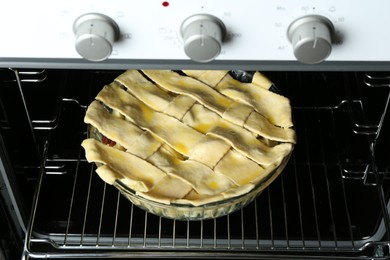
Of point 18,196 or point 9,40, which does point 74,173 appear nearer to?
point 18,196

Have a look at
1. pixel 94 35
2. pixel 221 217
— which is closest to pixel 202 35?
pixel 94 35

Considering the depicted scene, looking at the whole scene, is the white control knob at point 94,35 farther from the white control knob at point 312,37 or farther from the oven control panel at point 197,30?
the white control knob at point 312,37

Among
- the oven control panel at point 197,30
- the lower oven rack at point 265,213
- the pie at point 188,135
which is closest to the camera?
the oven control panel at point 197,30

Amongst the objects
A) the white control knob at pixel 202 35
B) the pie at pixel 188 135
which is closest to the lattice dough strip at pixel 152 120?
the pie at pixel 188 135

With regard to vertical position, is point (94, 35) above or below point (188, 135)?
above

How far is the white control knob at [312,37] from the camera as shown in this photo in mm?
851

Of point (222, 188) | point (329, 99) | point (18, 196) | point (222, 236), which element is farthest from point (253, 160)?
point (18, 196)

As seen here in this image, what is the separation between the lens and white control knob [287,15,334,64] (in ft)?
2.79

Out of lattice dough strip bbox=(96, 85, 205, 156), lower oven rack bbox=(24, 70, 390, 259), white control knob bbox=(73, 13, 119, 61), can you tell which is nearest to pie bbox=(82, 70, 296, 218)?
lattice dough strip bbox=(96, 85, 205, 156)

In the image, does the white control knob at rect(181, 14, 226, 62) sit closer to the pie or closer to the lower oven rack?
the pie

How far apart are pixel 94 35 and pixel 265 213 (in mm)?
512

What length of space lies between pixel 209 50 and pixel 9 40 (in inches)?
A: 10.1

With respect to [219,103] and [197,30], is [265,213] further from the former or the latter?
[197,30]

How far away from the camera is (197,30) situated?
0.85 m
